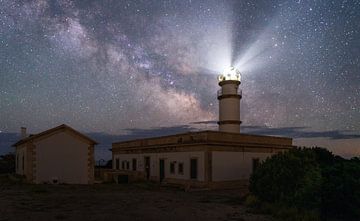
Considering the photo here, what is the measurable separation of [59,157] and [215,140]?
1165 cm

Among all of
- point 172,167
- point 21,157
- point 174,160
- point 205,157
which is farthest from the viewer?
point 21,157

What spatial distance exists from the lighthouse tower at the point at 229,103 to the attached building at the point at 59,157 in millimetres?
11948

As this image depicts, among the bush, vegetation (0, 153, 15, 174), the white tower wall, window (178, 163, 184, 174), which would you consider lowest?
vegetation (0, 153, 15, 174)

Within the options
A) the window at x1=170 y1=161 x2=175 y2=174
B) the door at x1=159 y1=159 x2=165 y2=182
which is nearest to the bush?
the window at x1=170 y1=161 x2=175 y2=174

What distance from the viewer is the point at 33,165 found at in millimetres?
27109

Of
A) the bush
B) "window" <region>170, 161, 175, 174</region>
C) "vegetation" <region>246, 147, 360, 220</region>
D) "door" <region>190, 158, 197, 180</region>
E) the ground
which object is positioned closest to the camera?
the ground

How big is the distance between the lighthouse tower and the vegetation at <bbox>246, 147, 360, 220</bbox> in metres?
16.0

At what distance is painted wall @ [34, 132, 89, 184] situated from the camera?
27.5 meters

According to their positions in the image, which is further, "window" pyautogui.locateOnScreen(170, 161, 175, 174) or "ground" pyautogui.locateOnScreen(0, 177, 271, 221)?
"window" pyautogui.locateOnScreen(170, 161, 175, 174)

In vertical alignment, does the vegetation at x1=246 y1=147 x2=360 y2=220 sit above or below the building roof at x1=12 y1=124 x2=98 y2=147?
below

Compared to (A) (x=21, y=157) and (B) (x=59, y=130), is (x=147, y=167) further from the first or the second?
(A) (x=21, y=157)

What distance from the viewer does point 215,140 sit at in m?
26.9

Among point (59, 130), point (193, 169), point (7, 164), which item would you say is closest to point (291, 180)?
point (193, 169)

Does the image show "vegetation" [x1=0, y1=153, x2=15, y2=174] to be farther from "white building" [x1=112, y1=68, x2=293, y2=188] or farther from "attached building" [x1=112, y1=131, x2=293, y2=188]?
"attached building" [x1=112, y1=131, x2=293, y2=188]
